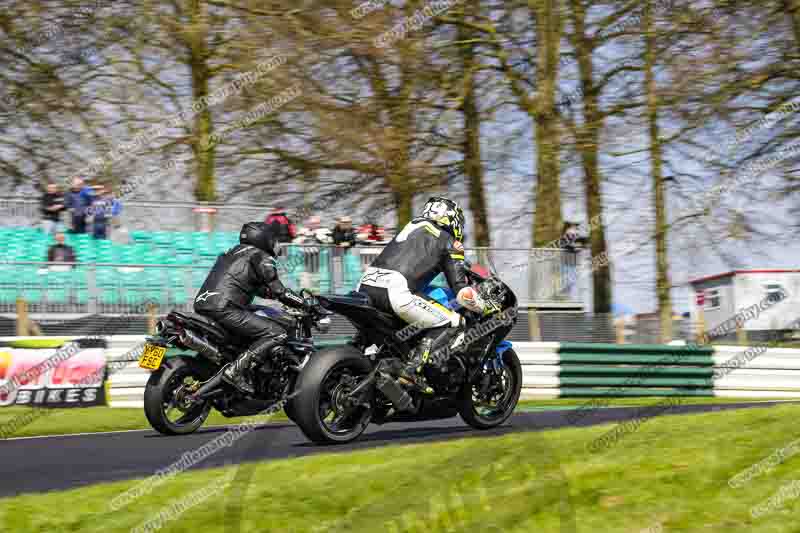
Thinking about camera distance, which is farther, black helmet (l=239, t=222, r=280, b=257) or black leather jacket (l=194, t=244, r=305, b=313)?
black helmet (l=239, t=222, r=280, b=257)

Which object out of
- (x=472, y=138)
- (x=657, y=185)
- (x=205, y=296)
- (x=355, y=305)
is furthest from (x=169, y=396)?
(x=657, y=185)

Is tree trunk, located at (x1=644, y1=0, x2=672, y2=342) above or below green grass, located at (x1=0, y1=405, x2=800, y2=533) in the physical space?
above

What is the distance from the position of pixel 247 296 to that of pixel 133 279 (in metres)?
5.94

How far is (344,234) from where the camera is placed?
1708cm

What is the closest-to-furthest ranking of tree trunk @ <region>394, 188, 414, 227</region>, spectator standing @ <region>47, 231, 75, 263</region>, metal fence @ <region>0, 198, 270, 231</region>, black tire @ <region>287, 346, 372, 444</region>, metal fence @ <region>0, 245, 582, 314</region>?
black tire @ <region>287, 346, 372, 444</region>, metal fence @ <region>0, 245, 582, 314</region>, spectator standing @ <region>47, 231, 75, 263</region>, metal fence @ <region>0, 198, 270, 231</region>, tree trunk @ <region>394, 188, 414, 227</region>

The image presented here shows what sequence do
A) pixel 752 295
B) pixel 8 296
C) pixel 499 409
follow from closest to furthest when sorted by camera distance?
pixel 499 409 < pixel 8 296 < pixel 752 295

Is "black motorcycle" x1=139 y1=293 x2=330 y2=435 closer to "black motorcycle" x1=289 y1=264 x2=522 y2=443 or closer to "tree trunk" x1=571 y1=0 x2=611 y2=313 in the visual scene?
"black motorcycle" x1=289 y1=264 x2=522 y2=443

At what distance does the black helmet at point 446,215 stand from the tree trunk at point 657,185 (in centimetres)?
986

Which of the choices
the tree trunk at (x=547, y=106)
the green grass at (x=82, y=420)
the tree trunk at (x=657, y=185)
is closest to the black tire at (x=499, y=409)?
the green grass at (x=82, y=420)

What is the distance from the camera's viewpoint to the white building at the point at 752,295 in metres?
22.3

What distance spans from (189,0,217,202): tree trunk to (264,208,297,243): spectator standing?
1308 millimetres

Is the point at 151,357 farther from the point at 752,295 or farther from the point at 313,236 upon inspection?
the point at 752,295

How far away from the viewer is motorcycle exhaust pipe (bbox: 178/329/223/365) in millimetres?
9539

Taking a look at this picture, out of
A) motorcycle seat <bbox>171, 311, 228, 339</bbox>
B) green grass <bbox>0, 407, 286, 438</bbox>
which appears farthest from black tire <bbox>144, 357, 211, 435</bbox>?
green grass <bbox>0, 407, 286, 438</bbox>
